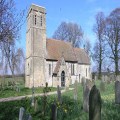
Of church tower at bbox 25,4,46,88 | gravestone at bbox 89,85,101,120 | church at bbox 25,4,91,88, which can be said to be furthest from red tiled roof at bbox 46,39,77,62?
gravestone at bbox 89,85,101,120

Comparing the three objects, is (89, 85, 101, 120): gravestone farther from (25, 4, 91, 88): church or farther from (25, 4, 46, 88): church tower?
(25, 4, 46, 88): church tower

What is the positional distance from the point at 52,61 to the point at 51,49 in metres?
2.51

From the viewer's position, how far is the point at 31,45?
1495 inches


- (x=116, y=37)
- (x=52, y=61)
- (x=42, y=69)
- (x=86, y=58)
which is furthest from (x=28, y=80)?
(x=116, y=37)

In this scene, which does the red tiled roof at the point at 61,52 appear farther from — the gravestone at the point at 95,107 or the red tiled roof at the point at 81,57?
the gravestone at the point at 95,107

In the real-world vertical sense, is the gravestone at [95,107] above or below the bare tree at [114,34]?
below

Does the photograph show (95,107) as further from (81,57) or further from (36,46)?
(81,57)

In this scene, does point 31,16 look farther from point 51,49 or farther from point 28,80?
point 28,80

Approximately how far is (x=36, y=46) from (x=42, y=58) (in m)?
2.28

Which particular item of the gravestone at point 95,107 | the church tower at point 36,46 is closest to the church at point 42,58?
the church tower at point 36,46

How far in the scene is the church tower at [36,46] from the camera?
37.5 m

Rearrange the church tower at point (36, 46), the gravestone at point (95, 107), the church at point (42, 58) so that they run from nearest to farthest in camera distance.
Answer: the gravestone at point (95, 107) → the church tower at point (36, 46) → the church at point (42, 58)

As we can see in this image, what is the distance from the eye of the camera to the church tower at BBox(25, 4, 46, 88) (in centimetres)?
3750

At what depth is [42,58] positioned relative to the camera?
38562 millimetres
